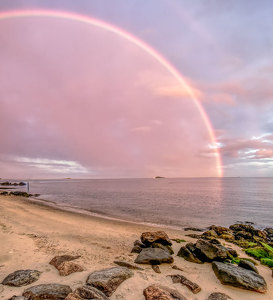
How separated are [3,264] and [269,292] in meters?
11.9

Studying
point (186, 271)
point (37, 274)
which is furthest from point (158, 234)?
point (37, 274)

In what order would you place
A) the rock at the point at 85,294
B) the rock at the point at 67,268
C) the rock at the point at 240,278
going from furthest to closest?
the rock at the point at 67,268
the rock at the point at 240,278
the rock at the point at 85,294

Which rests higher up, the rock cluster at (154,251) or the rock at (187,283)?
the rock cluster at (154,251)

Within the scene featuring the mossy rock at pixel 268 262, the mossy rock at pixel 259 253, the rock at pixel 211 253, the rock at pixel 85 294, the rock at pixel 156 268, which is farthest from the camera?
the mossy rock at pixel 259 253

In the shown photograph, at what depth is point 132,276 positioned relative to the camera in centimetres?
861

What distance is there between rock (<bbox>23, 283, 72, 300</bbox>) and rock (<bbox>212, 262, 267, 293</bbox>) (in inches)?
260

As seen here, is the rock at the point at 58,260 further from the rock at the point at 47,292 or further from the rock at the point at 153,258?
the rock at the point at 153,258

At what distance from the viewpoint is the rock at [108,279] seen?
24.3 ft

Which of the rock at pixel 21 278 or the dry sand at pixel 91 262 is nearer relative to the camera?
the rock at pixel 21 278

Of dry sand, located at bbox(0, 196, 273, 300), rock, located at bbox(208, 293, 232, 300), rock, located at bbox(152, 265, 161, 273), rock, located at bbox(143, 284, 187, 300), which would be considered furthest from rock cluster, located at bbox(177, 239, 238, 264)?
rock, located at bbox(143, 284, 187, 300)

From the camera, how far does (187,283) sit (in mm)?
8555

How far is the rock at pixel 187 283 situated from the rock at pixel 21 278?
5.81 meters

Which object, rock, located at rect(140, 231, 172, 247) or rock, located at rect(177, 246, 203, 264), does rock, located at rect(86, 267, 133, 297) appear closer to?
rock, located at rect(177, 246, 203, 264)

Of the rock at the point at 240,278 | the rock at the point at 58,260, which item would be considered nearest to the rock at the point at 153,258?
the rock at the point at 240,278
